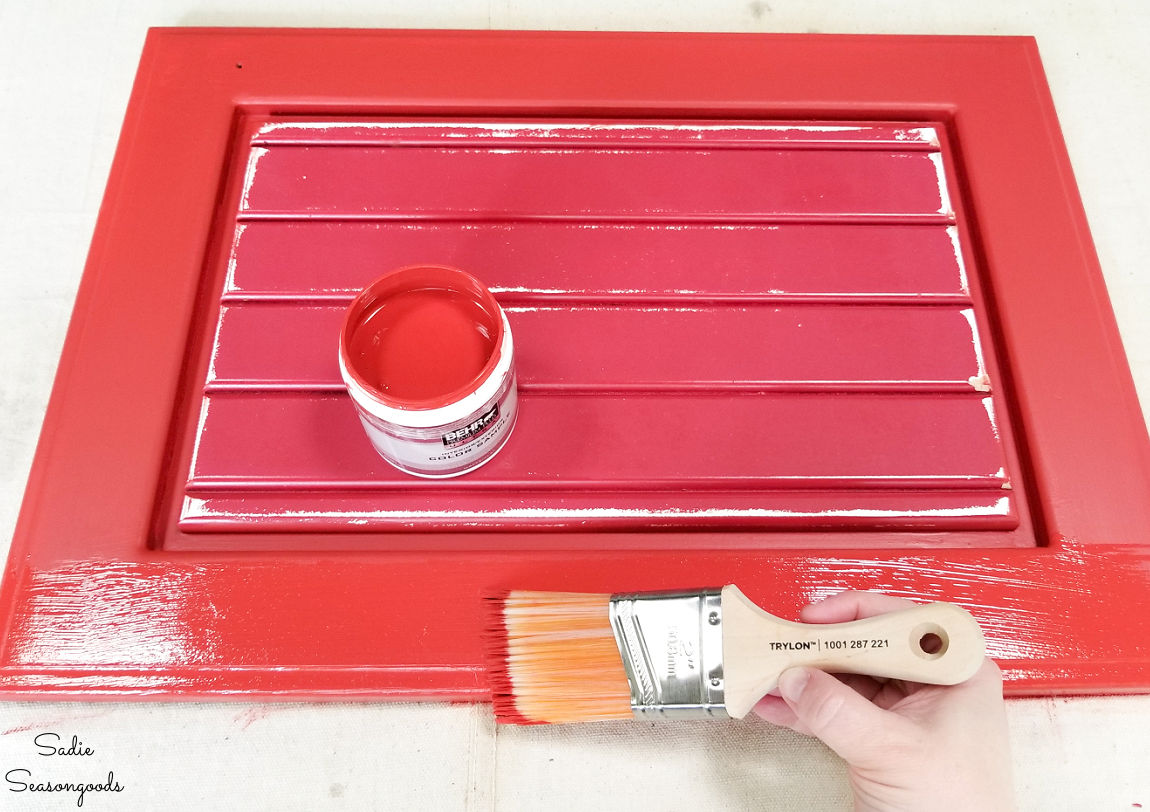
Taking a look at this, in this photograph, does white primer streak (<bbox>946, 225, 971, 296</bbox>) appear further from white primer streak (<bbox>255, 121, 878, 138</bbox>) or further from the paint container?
the paint container

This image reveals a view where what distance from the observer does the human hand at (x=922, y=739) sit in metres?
0.77

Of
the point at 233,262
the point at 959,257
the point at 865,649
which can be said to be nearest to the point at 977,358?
the point at 959,257

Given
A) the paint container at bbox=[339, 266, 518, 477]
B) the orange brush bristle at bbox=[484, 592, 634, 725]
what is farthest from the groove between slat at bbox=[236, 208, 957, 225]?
the orange brush bristle at bbox=[484, 592, 634, 725]

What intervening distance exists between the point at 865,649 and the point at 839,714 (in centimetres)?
7

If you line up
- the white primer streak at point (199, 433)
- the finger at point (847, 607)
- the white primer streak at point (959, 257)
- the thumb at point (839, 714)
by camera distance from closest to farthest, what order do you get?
the thumb at point (839, 714) < the finger at point (847, 607) < the white primer streak at point (199, 433) < the white primer streak at point (959, 257)

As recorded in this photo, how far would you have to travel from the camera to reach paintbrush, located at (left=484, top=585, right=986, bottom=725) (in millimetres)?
778

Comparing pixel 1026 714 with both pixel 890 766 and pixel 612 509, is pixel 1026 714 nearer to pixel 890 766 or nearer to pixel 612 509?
pixel 890 766

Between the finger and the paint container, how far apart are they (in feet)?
1.43

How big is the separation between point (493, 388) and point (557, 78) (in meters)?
0.64

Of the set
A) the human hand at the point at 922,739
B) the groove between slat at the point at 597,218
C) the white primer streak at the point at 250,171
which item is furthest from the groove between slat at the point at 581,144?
the human hand at the point at 922,739

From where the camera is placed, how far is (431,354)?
0.97m

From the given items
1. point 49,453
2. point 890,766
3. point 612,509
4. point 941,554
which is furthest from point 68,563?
point 941,554

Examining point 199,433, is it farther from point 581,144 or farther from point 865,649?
point 865,649

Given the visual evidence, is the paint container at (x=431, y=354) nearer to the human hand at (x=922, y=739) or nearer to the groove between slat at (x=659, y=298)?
the groove between slat at (x=659, y=298)
